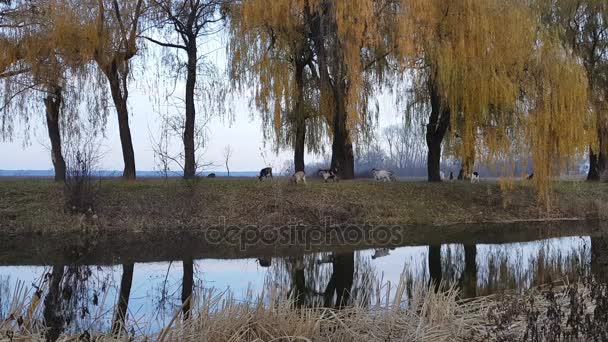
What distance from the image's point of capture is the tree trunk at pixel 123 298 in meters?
5.03

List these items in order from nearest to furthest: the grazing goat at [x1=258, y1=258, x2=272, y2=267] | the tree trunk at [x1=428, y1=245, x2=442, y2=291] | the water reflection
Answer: the water reflection → the tree trunk at [x1=428, y1=245, x2=442, y2=291] → the grazing goat at [x1=258, y1=258, x2=272, y2=267]

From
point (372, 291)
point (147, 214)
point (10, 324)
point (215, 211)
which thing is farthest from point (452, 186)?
point (10, 324)

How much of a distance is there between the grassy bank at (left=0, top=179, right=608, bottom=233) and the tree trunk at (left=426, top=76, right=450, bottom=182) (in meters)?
0.96

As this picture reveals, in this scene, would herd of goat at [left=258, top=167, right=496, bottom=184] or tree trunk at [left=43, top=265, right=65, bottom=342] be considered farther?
herd of goat at [left=258, top=167, right=496, bottom=184]

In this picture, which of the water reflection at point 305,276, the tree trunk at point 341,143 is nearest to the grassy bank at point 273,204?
the tree trunk at point 341,143

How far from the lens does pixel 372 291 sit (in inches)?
277

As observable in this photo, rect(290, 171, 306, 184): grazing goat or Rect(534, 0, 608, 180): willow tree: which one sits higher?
Rect(534, 0, 608, 180): willow tree

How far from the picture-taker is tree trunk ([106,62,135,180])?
1683 centimetres


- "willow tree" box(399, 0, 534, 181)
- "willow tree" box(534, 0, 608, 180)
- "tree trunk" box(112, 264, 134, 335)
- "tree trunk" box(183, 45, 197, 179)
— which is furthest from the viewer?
"willow tree" box(534, 0, 608, 180)

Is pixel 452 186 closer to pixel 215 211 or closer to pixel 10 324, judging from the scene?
pixel 215 211

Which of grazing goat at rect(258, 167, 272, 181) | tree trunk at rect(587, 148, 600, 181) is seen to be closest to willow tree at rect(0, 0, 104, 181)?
grazing goat at rect(258, 167, 272, 181)

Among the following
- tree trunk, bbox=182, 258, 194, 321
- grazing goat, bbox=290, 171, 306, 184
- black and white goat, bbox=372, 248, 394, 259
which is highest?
grazing goat, bbox=290, 171, 306, 184

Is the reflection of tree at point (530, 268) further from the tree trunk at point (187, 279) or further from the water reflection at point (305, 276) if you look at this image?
the tree trunk at point (187, 279)

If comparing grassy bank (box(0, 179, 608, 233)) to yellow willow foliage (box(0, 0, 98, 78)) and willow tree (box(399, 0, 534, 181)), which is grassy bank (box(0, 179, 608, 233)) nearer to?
willow tree (box(399, 0, 534, 181))
